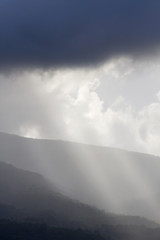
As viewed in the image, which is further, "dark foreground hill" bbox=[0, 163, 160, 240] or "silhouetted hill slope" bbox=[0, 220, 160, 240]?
"dark foreground hill" bbox=[0, 163, 160, 240]

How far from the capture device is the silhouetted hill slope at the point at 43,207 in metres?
118

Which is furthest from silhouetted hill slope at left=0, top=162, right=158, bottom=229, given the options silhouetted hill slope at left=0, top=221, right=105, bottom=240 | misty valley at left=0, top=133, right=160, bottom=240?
silhouetted hill slope at left=0, top=221, right=105, bottom=240

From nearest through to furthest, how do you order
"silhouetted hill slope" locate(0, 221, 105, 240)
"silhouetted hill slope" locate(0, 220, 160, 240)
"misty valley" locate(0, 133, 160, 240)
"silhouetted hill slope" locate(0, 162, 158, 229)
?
"silhouetted hill slope" locate(0, 221, 105, 240) < "silhouetted hill slope" locate(0, 220, 160, 240) < "misty valley" locate(0, 133, 160, 240) < "silhouetted hill slope" locate(0, 162, 158, 229)

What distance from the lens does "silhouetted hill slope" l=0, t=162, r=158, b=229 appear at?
11769cm

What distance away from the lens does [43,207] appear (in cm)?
12912

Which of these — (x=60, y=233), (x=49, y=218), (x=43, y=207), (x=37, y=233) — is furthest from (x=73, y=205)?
(x=37, y=233)

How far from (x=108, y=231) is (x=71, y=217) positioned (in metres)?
13.9

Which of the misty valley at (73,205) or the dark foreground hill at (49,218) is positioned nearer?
the dark foreground hill at (49,218)

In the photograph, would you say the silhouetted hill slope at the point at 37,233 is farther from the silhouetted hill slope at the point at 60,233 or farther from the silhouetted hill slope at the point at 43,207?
the silhouetted hill slope at the point at 43,207

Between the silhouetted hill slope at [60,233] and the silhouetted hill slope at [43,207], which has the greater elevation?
the silhouetted hill slope at [43,207]

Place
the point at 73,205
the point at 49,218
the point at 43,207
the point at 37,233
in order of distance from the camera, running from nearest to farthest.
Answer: the point at 37,233 < the point at 49,218 < the point at 43,207 < the point at 73,205

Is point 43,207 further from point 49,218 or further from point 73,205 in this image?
point 49,218

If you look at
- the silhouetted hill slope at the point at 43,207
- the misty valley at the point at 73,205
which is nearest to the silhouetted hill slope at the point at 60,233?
the misty valley at the point at 73,205

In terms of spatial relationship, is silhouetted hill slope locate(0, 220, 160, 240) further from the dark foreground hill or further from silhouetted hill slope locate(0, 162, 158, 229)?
silhouetted hill slope locate(0, 162, 158, 229)
